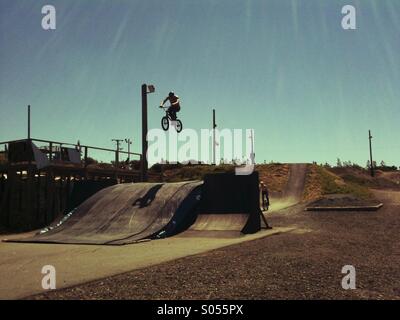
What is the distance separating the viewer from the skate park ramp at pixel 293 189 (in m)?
31.1

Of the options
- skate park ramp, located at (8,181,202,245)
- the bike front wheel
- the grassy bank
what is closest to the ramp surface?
skate park ramp, located at (8,181,202,245)

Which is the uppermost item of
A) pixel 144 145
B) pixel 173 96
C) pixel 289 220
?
pixel 173 96

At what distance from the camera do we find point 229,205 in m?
18.3

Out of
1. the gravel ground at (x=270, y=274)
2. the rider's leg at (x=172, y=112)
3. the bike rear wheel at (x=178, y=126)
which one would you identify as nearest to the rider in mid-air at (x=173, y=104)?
the rider's leg at (x=172, y=112)

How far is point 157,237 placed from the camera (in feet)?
50.2

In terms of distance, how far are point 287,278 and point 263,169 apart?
37.2m

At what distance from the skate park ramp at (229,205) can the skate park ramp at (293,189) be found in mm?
9524

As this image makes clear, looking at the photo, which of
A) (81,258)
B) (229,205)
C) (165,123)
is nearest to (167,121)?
(165,123)

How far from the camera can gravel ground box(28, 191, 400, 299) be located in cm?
680

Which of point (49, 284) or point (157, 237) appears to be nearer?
point (49, 284)

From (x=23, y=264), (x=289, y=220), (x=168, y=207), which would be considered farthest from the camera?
(x=289, y=220)

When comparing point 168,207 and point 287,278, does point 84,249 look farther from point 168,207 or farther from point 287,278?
point 287,278

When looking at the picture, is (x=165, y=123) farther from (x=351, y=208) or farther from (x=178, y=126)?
(x=351, y=208)
